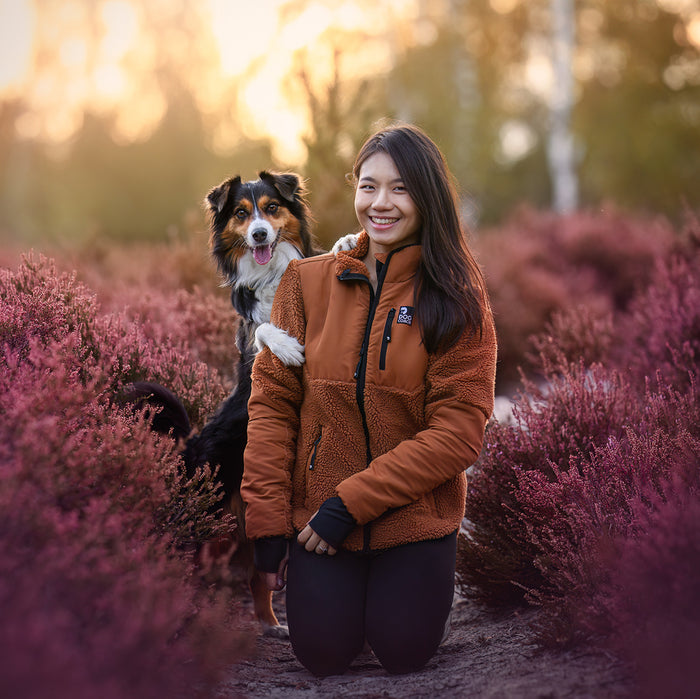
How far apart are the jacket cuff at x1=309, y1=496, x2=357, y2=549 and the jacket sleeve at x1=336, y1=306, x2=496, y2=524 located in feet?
0.12

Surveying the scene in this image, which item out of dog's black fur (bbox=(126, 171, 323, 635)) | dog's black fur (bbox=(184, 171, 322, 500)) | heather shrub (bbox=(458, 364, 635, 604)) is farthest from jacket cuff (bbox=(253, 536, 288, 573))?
heather shrub (bbox=(458, 364, 635, 604))

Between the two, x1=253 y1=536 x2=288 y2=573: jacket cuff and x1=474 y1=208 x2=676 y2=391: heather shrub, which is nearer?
x1=253 y1=536 x2=288 y2=573: jacket cuff

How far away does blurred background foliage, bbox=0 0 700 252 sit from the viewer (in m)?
8.70

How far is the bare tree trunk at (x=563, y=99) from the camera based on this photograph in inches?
683

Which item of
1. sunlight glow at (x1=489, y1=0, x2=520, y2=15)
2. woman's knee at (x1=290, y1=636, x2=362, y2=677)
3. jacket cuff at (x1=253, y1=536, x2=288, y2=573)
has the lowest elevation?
woman's knee at (x1=290, y1=636, x2=362, y2=677)

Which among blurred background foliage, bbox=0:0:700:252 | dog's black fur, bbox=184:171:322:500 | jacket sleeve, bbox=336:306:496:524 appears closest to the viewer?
jacket sleeve, bbox=336:306:496:524

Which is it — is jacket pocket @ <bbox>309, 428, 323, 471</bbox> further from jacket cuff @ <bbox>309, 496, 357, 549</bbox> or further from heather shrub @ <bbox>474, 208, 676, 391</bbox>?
heather shrub @ <bbox>474, 208, 676, 391</bbox>

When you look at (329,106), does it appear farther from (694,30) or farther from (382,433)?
(694,30)

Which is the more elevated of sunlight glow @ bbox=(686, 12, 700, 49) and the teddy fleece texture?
sunlight glow @ bbox=(686, 12, 700, 49)

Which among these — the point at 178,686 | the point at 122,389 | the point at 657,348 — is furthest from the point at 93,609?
the point at 657,348

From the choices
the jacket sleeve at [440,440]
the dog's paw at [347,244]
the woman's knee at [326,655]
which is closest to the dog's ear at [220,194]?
the dog's paw at [347,244]

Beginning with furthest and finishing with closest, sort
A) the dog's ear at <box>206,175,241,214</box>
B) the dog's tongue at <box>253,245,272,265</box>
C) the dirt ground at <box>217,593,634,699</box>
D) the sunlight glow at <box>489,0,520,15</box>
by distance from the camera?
1. the sunlight glow at <box>489,0,520,15</box>
2. the dog's ear at <box>206,175,241,214</box>
3. the dog's tongue at <box>253,245,272,265</box>
4. the dirt ground at <box>217,593,634,699</box>

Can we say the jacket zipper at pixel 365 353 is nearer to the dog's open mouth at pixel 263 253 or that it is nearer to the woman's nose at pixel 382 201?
the woman's nose at pixel 382 201

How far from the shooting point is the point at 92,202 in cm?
2492
